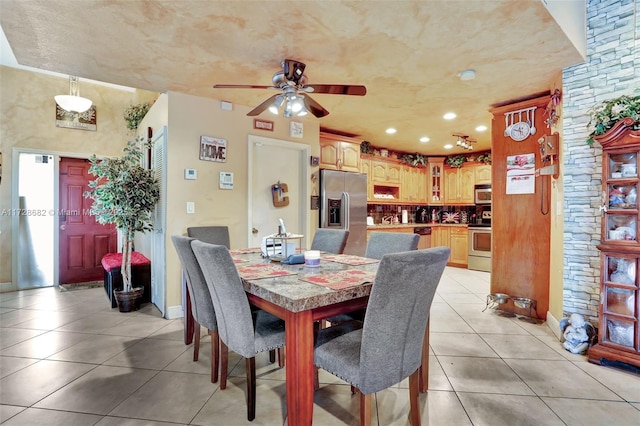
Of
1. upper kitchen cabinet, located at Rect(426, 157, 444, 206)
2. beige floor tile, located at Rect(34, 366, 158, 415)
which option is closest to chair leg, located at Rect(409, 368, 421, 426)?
beige floor tile, located at Rect(34, 366, 158, 415)

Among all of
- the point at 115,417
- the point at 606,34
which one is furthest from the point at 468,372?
the point at 606,34

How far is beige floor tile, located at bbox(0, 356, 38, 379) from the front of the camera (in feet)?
7.26

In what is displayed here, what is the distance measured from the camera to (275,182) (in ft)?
13.3

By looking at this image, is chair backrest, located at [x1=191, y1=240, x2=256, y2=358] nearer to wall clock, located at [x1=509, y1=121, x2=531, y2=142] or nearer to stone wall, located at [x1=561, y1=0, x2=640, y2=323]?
stone wall, located at [x1=561, y1=0, x2=640, y2=323]

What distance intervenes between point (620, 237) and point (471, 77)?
67.0 inches

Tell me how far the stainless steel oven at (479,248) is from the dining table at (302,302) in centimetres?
444

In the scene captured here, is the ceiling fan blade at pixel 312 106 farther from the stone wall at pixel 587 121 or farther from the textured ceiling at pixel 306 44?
the stone wall at pixel 587 121

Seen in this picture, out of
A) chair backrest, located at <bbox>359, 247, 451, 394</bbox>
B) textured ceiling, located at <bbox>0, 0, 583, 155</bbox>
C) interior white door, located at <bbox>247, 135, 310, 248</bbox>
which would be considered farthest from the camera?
interior white door, located at <bbox>247, 135, 310, 248</bbox>

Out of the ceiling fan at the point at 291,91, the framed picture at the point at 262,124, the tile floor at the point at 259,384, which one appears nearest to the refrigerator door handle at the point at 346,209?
the framed picture at the point at 262,124

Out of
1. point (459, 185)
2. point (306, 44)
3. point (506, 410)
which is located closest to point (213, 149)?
point (306, 44)

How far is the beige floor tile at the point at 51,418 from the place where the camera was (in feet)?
5.52

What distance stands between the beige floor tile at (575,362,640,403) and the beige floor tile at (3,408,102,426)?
122 inches

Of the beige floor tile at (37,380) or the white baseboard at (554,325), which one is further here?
the white baseboard at (554,325)

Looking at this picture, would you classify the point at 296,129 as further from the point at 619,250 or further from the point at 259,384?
the point at 619,250
